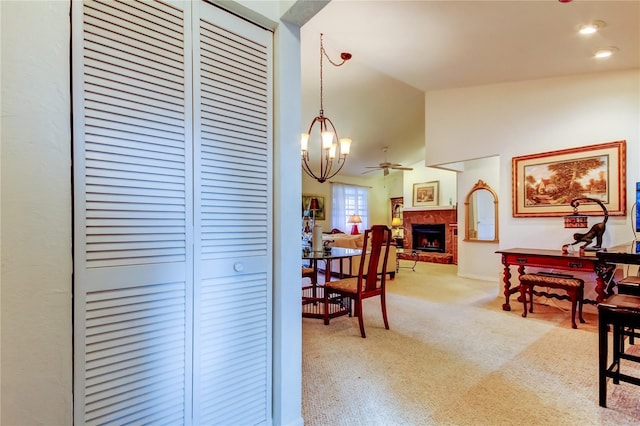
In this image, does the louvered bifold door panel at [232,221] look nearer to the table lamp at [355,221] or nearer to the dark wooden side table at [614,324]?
the dark wooden side table at [614,324]

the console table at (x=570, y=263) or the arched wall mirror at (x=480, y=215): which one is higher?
the arched wall mirror at (x=480, y=215)

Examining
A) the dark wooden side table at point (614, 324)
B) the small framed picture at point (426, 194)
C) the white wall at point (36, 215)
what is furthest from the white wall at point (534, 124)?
the white wall at point (36, 215)

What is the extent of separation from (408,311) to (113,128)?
339 centimetres

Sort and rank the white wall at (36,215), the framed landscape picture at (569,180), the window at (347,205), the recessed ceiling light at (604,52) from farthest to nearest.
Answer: the window at (347,205) → the framed landscape picture at (569,180) → the recessed ceiling light at (604,52) → the white wall at (36,215)

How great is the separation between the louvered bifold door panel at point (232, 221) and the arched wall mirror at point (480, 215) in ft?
17.3

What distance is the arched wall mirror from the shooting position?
18.9ft

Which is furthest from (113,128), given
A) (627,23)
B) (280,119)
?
(627,23)

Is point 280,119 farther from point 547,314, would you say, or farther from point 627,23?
point 547,314

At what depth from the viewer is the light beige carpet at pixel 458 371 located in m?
1.69

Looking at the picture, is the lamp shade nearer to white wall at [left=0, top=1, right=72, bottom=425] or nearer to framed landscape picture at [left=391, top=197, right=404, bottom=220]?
framed landscape picture at [left=391, top=197, right=404, bottom=220]

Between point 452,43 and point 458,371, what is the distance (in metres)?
2.94

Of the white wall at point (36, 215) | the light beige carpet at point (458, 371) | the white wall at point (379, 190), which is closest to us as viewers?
the white wall at point (36, 215)

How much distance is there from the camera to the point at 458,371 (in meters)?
2.17

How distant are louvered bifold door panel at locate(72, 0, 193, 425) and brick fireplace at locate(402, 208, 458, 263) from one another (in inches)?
296
